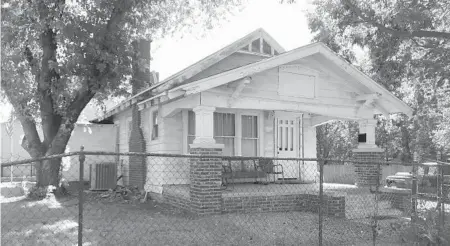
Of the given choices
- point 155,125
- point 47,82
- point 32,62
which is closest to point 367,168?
point 155,125

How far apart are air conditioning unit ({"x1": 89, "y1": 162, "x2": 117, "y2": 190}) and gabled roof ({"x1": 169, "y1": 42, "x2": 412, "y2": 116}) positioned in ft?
19.6

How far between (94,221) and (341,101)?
7405mm

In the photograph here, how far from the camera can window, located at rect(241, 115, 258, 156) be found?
1301 cm

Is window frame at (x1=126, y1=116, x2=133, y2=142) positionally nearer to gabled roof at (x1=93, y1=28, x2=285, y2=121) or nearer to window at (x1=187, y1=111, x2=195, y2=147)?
gabled roof at (x1=93, y1=28, x2=285, y2=121)

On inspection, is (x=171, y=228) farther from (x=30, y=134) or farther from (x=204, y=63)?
(x=30, y=134)

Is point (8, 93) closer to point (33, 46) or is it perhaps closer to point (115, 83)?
point (33, 46)

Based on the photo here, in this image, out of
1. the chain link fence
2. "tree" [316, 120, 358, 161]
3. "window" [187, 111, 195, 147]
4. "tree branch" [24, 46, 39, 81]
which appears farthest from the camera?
"tree" [316, 120, 358, 161]

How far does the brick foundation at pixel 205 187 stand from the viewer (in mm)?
8961

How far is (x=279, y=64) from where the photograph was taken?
1048 centimetres

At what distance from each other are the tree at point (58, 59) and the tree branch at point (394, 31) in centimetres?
712

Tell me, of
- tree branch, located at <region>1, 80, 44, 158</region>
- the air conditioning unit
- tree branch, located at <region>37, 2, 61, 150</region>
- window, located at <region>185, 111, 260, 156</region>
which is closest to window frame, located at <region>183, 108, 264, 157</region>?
window, located at <region>185, 111, 260, 156</region>

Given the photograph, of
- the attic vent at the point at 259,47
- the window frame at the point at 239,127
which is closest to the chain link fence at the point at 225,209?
the window frame at the point at 239,127

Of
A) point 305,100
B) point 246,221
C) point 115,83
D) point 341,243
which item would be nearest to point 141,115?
point 115,83

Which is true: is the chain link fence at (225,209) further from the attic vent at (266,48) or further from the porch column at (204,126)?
the attic vent at (266,48)
